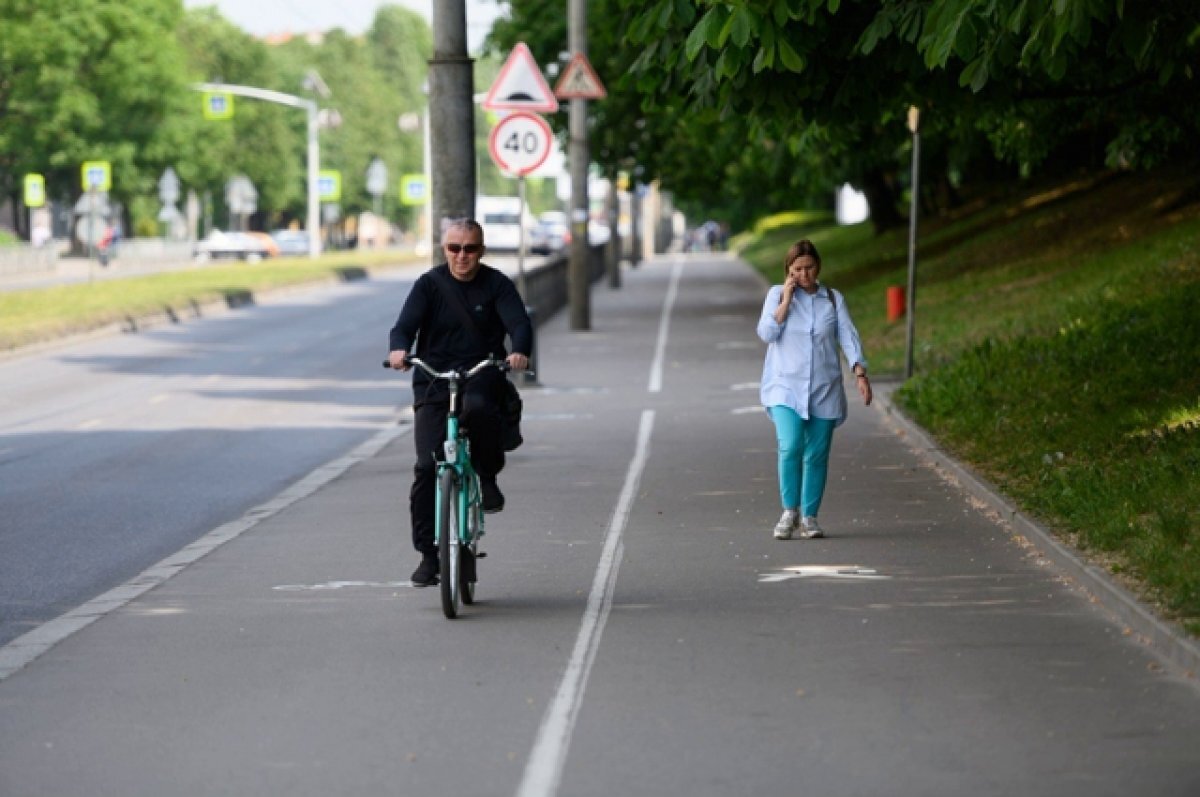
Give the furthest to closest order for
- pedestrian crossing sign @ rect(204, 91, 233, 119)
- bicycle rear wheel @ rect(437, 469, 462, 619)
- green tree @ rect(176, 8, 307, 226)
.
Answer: green tree @ rect(176, 8, 307, 226), pedestrian crossing sign @ rect(204, 91, 233, 119), bicycle rear wheel @ rect(437, 469, 462, 619)

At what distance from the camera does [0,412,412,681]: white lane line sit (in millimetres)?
9324

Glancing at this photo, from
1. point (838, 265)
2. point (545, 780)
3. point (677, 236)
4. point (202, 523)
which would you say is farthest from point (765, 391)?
point (677, 236)

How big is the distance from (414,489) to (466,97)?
863 cm

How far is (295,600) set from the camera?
1054cm

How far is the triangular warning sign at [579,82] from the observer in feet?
99.9

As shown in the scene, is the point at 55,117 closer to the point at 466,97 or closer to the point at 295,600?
the point at 466,97

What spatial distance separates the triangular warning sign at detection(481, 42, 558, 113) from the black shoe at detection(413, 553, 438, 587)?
1205cm

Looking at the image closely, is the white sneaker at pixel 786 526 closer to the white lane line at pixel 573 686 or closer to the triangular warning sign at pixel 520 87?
the white lane line at pixel 573 686

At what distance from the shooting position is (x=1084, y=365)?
1789 centimetres

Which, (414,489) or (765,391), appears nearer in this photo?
(414,489)

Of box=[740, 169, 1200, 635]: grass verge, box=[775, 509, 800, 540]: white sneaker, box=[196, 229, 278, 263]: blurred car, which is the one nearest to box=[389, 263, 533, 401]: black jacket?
box=[775, 509, 800, 540]: white sneaker

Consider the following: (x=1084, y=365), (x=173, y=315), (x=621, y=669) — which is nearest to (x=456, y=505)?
(x=621, y=669)

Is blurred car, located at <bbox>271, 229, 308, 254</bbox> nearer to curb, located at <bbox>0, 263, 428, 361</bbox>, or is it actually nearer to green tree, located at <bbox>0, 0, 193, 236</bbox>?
green tree, located at <bbox>0, 0, 193, 236</bbox>

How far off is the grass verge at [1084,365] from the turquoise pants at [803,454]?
1221 mm
